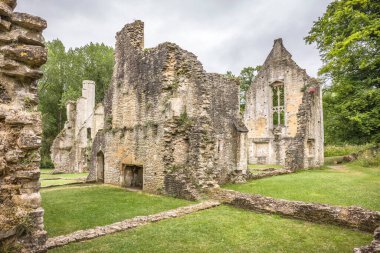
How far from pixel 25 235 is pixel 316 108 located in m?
24.6

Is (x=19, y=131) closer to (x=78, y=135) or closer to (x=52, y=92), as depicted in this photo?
(x=78, y=135)

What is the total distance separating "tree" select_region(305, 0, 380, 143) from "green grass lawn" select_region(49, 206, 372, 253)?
3.69m

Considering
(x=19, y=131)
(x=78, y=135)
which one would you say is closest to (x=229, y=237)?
(x=19, y=131)

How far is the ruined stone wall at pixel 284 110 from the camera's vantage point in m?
24.6

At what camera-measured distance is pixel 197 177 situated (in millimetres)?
12164

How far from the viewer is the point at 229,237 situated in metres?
7.08

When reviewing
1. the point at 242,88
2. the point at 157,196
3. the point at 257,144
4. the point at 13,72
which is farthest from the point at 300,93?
the point at 13,72

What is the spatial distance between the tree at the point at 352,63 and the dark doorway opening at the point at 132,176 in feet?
34.3

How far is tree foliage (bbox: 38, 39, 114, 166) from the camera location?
136 ft

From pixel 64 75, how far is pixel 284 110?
31.1 meters

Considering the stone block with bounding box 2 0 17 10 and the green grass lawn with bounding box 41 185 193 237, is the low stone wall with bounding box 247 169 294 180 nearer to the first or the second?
the green grass lawn with bounding box 41 185 193 237

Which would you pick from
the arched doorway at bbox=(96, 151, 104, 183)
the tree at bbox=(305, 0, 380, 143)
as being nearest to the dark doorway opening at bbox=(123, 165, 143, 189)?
the arched doorway at bbox=(96, 151, 104, 183)

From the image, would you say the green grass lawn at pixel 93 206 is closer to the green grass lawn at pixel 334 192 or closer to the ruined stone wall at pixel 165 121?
the ruined stone wall at pixel 165 121

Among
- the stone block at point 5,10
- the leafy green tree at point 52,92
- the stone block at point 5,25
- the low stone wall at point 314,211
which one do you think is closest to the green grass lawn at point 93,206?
the low stone wall at point 314,211
